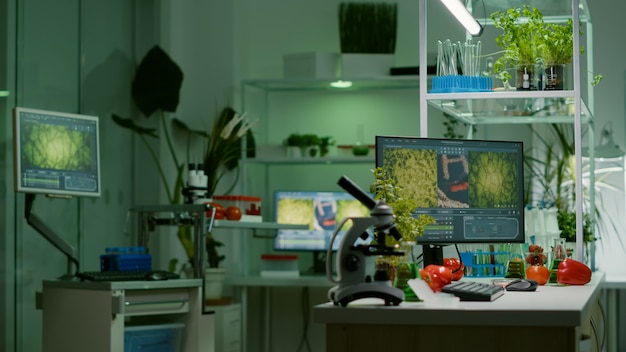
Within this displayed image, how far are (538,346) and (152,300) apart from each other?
2.92m

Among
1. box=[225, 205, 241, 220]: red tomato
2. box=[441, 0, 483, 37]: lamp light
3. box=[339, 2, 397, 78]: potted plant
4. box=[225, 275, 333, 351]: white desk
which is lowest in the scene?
box=[225, 275, 333, 351]: white desk

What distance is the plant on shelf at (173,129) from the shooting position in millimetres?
6789

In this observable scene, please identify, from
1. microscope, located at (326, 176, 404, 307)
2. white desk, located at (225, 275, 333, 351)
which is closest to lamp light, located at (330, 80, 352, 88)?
white desk, located at (225, 275, 333, 351)

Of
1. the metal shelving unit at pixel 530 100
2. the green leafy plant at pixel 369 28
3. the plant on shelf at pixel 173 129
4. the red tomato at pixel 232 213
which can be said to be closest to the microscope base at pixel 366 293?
the metal shelving unit at pixel 530 100

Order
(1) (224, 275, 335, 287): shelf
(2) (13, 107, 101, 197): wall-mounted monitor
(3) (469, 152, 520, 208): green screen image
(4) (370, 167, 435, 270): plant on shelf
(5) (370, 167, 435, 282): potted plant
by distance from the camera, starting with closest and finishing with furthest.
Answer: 1. (5) (370, 167, 435, 282): potted plant
2. (4) (370, 167, 435, 270): plant on shelf
3. (3) (469, 152, 520, 208): green screen image
4. (2) (13, 107, 101, 197): wall-mounted monitor
5. (1) (224, 275, 335, 287): shelf

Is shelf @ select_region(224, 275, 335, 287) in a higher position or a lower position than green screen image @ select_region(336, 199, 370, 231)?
lower

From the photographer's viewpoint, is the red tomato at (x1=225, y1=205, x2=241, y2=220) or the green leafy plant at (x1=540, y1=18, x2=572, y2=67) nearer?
the green leafy plant at (x1=540, y1=18, x2=572, y2=67)

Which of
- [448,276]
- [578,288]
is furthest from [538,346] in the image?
[578,288]

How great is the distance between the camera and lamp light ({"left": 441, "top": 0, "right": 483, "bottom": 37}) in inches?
155

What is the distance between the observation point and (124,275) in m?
5.14

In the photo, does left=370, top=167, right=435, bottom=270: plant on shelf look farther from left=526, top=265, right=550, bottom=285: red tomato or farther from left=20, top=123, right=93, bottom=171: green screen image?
left=20, top=123, right=93, bottom=171: green screen image

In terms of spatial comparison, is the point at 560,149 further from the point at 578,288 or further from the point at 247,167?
the point at 578,288

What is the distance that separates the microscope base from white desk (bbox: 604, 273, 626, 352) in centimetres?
322

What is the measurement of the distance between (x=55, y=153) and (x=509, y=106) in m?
2.39
